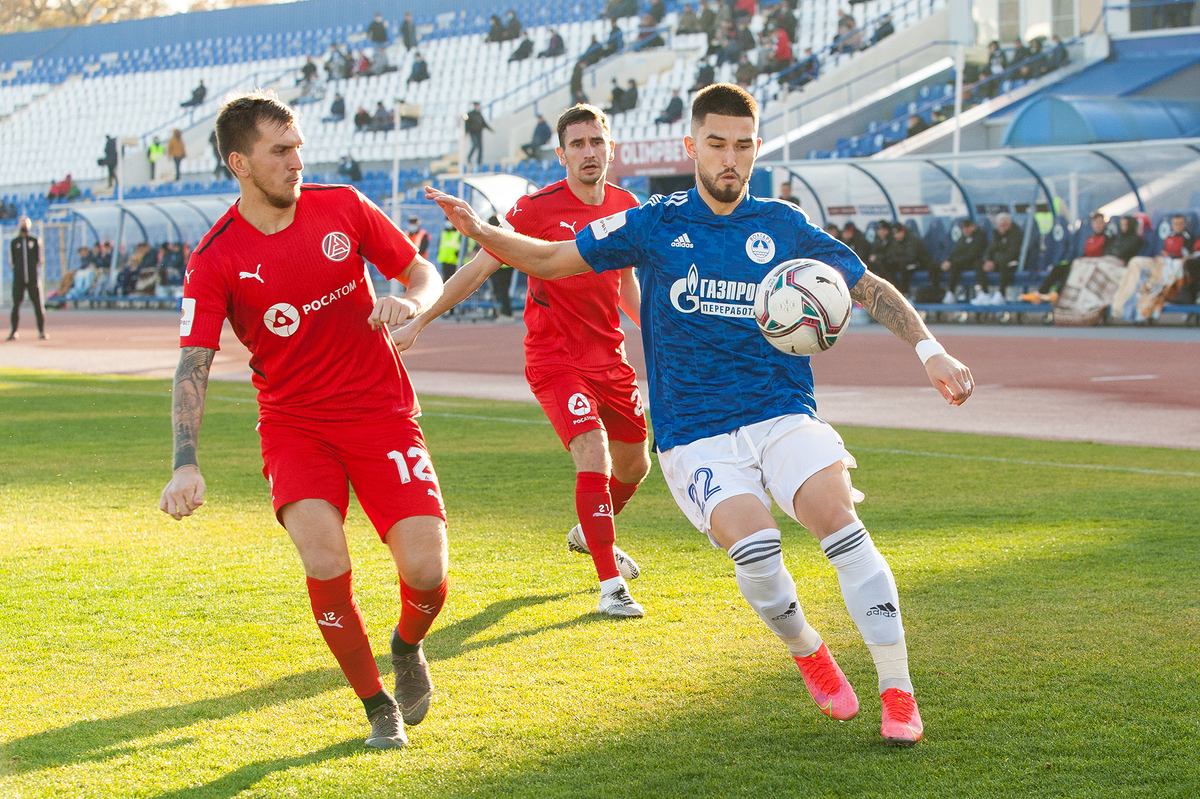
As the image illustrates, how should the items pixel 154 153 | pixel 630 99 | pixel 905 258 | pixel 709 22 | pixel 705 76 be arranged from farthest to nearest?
1. pixel 154 153
2. pixel 709 22
3. pixel 630 99
4. pixel 705 76
5. pixel 905 258

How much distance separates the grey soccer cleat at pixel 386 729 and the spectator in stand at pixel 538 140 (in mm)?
31203

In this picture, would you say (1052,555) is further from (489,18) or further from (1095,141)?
(489,18)

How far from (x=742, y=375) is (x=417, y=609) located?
48.7 inches

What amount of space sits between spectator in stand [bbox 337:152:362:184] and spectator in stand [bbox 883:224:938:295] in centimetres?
1823

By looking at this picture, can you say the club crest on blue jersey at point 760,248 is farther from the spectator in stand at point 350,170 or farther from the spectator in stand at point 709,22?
the spectator in stand at point 709,22

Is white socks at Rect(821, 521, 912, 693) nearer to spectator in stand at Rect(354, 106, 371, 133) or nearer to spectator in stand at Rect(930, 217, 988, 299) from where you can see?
spectator in stand at Rect(930, 217, 988, 299)

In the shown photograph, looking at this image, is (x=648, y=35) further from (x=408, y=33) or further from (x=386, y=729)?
(x=386, y=729)

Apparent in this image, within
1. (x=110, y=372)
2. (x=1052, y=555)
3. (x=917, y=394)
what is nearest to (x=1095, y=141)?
(x=917, y=394)

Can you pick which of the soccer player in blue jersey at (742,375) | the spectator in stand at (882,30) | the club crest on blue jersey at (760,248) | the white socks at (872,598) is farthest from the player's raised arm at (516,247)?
the spectator in stand at (882,30)

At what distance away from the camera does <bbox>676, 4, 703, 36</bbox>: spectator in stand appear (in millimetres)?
37062

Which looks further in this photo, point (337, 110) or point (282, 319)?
point (337, 110)

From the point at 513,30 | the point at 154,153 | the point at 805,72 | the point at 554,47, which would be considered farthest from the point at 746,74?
the point at 154,153

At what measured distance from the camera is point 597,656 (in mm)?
4648

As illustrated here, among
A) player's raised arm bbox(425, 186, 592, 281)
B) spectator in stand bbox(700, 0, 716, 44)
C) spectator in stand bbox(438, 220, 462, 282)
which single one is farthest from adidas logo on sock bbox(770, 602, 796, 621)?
spectator in stand bbox(700, 0, 716, 44)
